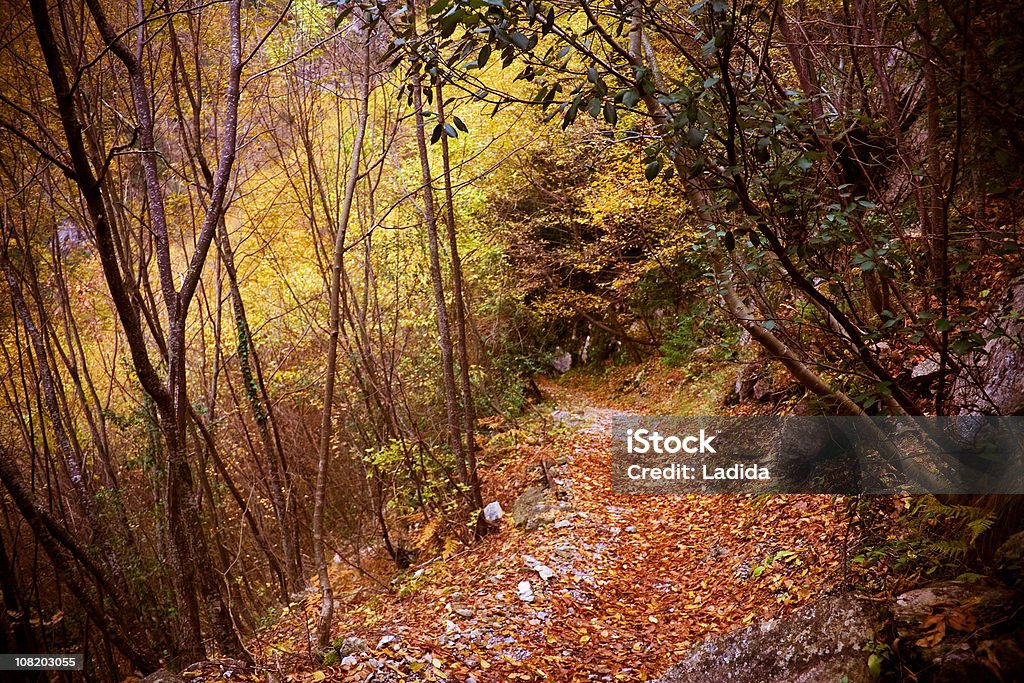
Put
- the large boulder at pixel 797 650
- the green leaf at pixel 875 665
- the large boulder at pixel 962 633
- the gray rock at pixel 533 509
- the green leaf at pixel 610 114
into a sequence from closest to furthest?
1. the green leaf at pixel 610 114
2. the large boulder at pixel 962 633
3. the green leaf at pixel 875 665
4. the large boulder at pixel 797 650
5. the gray rock at pixel 533 509

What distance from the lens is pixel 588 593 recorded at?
16.2ft

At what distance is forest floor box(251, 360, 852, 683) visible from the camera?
12.9 feet

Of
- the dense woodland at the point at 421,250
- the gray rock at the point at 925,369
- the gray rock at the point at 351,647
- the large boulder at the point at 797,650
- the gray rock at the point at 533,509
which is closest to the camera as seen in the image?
the dense woodland at the point at 421,250

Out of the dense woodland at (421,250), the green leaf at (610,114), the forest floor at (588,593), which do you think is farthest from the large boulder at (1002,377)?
the green leaf at (610,114)

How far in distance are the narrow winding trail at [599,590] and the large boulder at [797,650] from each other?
182 mm

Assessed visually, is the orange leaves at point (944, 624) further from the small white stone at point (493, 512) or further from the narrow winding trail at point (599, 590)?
the small white stone at point (493, 512)

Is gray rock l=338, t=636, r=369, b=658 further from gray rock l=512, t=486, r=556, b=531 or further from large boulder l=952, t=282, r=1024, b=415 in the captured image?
large boulder l=952, t=282, r=1024, b=415

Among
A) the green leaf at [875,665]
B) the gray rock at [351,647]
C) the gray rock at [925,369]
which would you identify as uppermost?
the gray rock at [925,369]

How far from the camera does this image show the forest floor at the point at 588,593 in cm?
393

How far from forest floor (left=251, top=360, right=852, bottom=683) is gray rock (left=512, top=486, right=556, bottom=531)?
0.13 meters

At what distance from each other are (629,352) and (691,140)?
1130 cm

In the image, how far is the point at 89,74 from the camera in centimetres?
534

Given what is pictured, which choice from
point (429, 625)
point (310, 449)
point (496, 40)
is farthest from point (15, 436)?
point (496, 40)

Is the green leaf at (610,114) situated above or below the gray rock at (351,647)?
above
